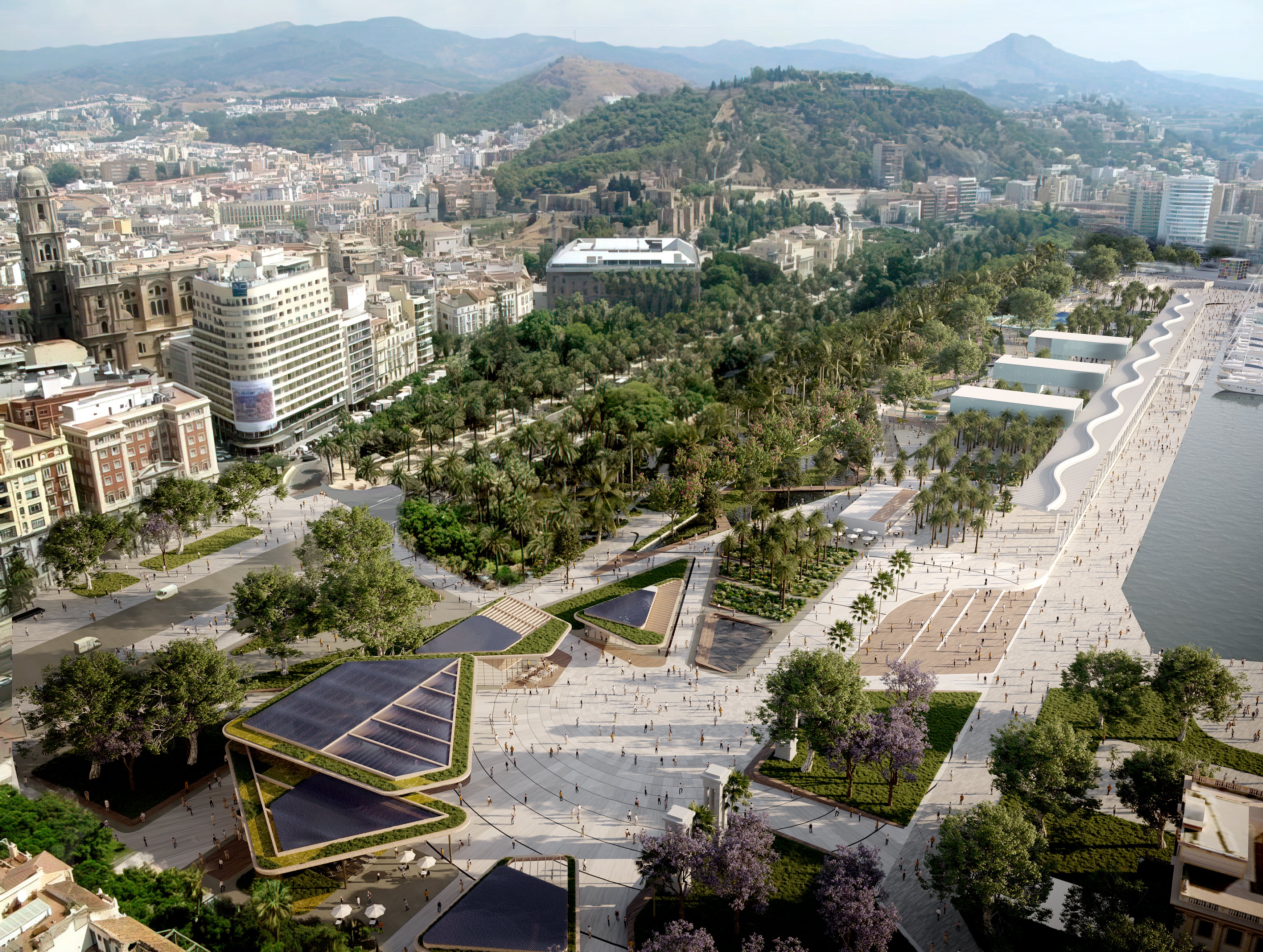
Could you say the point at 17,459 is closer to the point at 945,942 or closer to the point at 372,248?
the point at 945,942

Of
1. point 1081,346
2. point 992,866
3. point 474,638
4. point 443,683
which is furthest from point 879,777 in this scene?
point 1081,346

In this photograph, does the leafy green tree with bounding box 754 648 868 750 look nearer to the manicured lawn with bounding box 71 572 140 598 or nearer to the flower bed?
the flower bed

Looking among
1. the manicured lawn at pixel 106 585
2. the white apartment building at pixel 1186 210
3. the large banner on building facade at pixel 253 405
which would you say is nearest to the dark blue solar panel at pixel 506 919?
the manicured lawn at pixel 106 585

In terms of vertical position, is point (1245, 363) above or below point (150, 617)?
below

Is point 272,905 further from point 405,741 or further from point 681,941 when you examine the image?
point 681,941

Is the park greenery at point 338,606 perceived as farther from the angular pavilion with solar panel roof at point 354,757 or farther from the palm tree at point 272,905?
the palm tree at point 272,905

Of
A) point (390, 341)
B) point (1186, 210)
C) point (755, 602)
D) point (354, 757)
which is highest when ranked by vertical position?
point (1186, 210)

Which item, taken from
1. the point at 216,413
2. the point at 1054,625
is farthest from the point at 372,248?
the point at 1054,625
